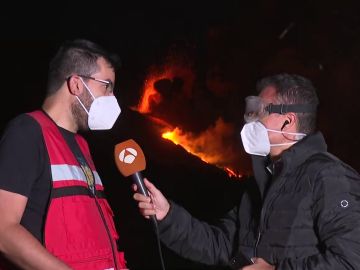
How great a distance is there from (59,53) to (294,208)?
1.55m

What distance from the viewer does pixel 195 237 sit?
→ 321 cm

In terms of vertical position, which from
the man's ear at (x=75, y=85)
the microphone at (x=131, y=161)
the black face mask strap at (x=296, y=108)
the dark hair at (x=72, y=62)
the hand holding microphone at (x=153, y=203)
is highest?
the dark hair at (x=72, y=62)

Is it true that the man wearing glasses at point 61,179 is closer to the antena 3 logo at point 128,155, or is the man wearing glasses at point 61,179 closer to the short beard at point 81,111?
the short beard at point 81,111

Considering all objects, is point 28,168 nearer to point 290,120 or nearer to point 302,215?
point 302,215

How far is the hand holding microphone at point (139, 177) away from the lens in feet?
9.30

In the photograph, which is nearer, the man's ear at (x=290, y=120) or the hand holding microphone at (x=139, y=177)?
the hand holding microphone at (x=139, y=177)

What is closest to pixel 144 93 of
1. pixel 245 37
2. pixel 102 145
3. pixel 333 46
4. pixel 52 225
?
pixel 102 145

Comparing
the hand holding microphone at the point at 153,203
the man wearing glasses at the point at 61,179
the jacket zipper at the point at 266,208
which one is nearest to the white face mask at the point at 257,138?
the jacket zipper at the point at 266,208

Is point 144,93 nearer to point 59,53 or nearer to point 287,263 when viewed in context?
point 59,53

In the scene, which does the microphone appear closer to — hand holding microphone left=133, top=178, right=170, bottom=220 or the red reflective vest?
hand holding microphone left=133, top=178, right=170, bottom=220

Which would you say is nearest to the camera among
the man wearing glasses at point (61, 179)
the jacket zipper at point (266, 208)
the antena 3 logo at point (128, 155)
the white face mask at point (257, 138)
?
the man wearing glasses at point (61, 179)

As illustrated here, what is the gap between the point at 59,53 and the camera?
9.57ft

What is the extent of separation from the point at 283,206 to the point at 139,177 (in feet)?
2.66

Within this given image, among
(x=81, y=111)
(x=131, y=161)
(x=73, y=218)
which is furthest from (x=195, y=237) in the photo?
(x=81, y=111)
